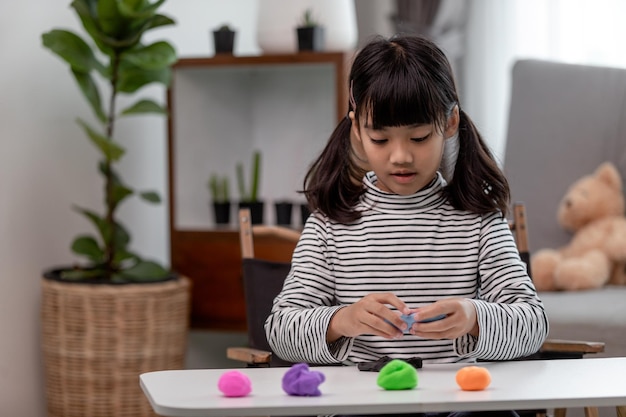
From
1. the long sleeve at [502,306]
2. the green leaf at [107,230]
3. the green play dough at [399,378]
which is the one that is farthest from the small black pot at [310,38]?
the green play dough at [399,378]

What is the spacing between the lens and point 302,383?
3.64ft

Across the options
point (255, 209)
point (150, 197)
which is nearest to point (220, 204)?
point (255, 209)

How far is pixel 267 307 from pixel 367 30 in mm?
2351

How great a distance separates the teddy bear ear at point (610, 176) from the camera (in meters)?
2.61

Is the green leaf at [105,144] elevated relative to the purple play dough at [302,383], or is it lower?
elevated

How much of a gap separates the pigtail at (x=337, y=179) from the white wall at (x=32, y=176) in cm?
131

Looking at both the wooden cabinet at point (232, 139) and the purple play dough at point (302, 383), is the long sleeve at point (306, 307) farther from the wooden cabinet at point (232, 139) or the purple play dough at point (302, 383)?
the wooden cabinet at point (232, 139)

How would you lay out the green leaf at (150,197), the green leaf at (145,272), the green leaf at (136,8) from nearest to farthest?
the green leaf at (136,8), the green leaf at (145,272), the green leaf at (150,197)

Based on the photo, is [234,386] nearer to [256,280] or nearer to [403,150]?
[403,150]

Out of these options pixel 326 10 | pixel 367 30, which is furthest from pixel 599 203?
pixel 367 30

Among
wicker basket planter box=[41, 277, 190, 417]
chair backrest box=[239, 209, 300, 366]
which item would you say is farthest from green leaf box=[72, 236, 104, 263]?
chair backrest box=[239, 209, 300, 366]

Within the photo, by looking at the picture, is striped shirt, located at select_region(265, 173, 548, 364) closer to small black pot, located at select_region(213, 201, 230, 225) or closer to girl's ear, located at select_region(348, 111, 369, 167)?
girl's ear, located at select_region(348, 111, 369, 167)

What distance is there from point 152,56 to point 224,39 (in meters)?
0.48

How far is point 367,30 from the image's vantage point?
4113mm
